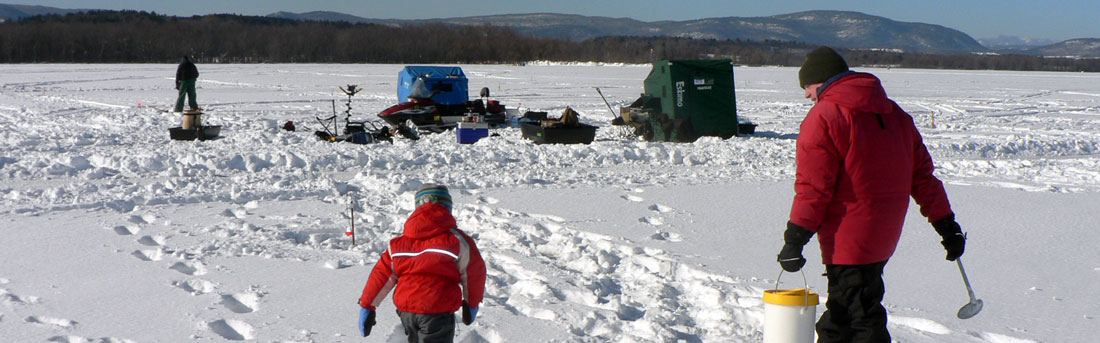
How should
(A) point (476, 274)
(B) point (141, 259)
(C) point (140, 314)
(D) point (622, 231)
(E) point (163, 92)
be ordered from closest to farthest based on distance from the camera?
1. (A) point (476, 274)
2. (C) point (140, 314)
3. (B) point (141, 259)
4. (D) point (622, 231)
5. (E) point (163, 92)

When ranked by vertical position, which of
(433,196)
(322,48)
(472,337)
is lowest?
(472,337)

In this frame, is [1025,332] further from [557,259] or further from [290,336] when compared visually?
[290,336]

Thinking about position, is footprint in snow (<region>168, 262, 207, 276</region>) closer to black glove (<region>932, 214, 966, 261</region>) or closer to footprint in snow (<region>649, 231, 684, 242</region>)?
footprint in snow (<region>649, 231, 684, 242</region>)

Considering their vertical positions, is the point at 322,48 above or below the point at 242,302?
above

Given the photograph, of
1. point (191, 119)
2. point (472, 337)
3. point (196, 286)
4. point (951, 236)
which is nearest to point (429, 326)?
point (472, 337)

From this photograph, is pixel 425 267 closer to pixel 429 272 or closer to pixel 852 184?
pixel 429 272

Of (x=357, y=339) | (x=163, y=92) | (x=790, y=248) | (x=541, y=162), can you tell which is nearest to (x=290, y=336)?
(x=357, y=339)

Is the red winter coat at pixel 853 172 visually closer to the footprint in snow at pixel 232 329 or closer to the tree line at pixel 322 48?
the footprint in snow at pixel 232 329

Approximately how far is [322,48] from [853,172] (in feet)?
306

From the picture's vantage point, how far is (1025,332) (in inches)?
163

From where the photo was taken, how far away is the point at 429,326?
3.34 metres

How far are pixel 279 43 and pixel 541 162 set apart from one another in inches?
3488

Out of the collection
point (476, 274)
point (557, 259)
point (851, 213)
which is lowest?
point (557, 259)

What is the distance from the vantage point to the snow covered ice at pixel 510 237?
14.3ft
